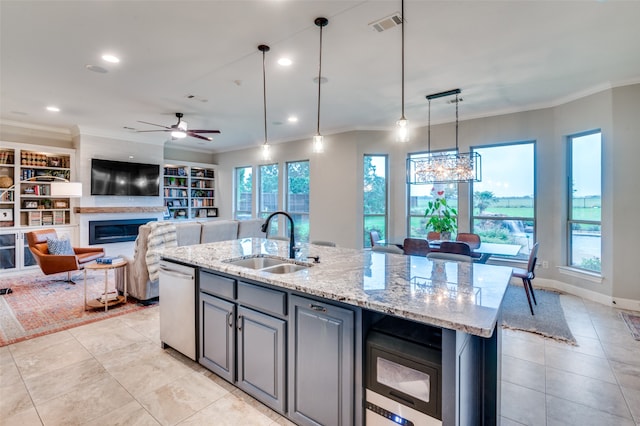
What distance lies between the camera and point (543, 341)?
3.07 metres

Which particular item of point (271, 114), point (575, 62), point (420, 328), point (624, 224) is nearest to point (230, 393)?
point (420, 328)

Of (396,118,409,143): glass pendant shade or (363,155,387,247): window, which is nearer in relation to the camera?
(396,118,409,143): glass pendant shade

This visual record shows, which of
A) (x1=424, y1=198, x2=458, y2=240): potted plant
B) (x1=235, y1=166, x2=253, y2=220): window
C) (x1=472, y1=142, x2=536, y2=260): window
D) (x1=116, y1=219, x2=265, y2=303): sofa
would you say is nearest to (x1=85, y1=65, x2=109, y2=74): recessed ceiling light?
(x1=116, y1=219, x2=265, y2=303): sofa

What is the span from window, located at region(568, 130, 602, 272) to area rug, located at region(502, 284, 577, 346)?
0.74 m

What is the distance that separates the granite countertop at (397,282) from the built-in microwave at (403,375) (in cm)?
19

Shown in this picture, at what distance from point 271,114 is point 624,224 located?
5.41 metres

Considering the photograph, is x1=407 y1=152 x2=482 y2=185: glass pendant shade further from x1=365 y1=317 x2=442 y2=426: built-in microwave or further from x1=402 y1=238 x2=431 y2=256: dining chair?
x1=365 y1=317 x2=442 y2=426: built-in microwave

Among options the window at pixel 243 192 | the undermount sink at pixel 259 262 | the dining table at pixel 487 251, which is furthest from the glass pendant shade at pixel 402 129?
the window at pixel 243 192

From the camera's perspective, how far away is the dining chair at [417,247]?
13.5 feet

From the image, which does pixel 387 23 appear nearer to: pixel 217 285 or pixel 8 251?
pixel 217 285

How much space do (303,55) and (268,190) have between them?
5.06 meters

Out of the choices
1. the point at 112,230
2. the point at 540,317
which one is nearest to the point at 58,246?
the point at 112,230

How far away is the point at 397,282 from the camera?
183cm

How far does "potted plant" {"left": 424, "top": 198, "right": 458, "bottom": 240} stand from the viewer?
17.1 ft
